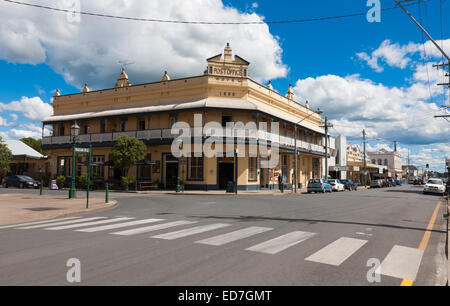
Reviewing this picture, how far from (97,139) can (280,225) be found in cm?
2868

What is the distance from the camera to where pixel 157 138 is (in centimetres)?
3038

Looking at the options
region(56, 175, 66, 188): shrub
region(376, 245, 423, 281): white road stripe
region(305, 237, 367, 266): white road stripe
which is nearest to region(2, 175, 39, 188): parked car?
region(56, 175, 66, 188): shrub

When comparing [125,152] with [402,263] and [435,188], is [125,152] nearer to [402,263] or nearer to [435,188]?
[402,263]

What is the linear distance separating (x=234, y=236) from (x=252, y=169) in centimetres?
2238

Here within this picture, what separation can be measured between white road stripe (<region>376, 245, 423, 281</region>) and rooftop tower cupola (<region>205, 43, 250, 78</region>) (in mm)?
25114

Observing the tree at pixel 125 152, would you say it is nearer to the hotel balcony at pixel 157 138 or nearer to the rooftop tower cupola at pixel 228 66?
the hotel balcony at pixel 157 138

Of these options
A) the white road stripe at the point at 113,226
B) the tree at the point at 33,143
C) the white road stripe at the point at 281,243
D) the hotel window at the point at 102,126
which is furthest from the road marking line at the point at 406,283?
the tree at the point at 33,143

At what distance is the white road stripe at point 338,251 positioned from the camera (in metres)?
5.92

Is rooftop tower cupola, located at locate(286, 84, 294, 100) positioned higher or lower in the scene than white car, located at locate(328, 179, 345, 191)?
higher

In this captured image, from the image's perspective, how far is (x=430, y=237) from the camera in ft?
28.2

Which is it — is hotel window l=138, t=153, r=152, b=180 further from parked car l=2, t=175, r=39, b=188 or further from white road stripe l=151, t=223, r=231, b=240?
white road stripe l=151, t=223, r=231, b=240

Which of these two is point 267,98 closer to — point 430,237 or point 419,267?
point 430,237

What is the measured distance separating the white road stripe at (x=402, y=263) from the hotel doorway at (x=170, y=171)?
2477 cm

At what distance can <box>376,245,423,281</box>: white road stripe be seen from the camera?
5.26 meters
